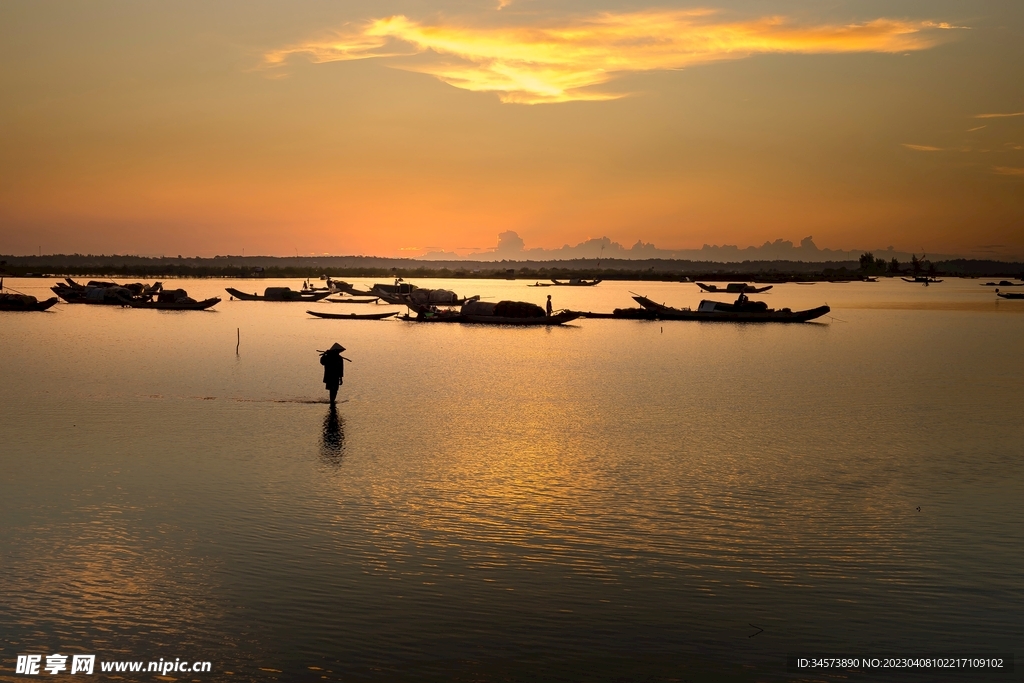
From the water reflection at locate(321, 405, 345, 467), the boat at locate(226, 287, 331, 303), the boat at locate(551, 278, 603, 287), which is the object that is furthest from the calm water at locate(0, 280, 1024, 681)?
the boat at locate(551, 278, 603, 287)

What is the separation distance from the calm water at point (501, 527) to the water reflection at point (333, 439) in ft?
0.30

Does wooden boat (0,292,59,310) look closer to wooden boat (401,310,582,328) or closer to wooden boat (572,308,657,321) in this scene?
wooden boat (401,310,582,328)

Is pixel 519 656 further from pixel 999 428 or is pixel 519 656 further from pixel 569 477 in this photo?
pixel 999 428

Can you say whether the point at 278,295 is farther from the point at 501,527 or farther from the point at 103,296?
the point at 501,527

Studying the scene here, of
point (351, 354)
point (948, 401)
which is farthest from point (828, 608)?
point (351, 354)

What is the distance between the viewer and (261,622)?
9.59 m

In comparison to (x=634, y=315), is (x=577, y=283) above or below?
above

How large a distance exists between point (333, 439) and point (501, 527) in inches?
353

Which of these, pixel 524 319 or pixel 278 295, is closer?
pixel 524 319

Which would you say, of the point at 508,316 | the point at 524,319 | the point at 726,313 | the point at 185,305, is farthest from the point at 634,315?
the point at 185,305

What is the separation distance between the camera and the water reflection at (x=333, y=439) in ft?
62.4

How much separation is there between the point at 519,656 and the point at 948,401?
26.7m

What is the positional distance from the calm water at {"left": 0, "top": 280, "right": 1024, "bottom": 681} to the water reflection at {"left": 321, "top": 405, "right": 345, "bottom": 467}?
0.09m

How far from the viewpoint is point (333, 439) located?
21.5 metres
